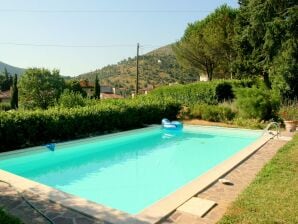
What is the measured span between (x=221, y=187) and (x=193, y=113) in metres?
15.2

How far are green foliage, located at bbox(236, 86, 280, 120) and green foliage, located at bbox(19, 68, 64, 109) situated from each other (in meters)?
31.5

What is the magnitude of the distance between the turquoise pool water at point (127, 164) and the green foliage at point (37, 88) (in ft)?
109

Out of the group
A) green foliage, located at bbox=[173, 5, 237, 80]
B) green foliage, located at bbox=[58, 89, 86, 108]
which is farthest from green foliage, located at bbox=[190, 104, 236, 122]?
green foliage, located at bbox=[173, 5, 237, 80]

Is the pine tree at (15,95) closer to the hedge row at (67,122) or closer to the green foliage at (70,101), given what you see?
the green foliage at (70,101)

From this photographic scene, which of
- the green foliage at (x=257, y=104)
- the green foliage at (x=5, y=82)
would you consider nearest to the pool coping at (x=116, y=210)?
the green foliage at (x=257, y=104)

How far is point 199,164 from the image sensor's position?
11570mm

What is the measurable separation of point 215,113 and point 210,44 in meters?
17.9

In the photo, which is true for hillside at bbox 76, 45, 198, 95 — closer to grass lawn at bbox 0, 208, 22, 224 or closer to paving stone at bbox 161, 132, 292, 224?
paving stone at bbox 161, 132, 292, 224

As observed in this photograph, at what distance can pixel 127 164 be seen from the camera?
38.4 feet

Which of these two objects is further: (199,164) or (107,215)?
(199,164)

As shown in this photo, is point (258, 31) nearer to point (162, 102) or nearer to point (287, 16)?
point (287, 16)

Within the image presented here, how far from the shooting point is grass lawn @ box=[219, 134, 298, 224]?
5254mm

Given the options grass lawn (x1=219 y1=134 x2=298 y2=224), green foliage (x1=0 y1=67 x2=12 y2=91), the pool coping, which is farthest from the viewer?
green foliage (x1=0 y1=67 x2=12 y2=91)

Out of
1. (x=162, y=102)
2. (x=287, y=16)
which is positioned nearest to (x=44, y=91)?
(x=162, y=102)
